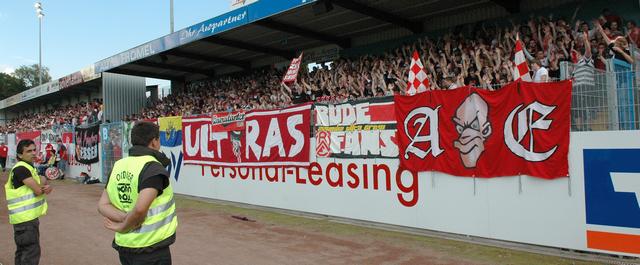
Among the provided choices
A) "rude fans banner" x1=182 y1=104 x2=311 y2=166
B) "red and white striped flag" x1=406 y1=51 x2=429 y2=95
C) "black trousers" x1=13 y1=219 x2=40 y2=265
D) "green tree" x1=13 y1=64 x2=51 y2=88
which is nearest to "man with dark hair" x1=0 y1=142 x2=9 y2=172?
"rude fans banner" x1=182 y1=104 x2=311 y2=166

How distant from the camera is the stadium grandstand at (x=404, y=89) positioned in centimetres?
682

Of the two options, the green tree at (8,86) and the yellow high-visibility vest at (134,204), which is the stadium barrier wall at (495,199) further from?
the green tree at (8,86)

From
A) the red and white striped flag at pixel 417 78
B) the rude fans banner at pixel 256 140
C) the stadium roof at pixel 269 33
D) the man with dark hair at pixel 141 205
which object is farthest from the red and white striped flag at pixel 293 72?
the man with dark hair at pixel 141 205

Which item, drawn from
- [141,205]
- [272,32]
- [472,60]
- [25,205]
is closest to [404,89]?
[472,60]

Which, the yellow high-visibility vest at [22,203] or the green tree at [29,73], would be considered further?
the green tree at [29,73]

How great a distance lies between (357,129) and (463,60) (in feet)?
13.3

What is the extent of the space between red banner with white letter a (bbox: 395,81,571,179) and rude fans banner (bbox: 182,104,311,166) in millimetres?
2876

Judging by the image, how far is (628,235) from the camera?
6.20 m

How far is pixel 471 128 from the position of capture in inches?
307

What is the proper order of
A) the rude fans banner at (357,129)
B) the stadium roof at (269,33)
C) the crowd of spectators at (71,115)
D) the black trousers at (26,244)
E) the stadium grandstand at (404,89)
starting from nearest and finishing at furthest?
the black trousers at (26,244), the stadium grandstand at (404,89), the rude fans banner at (357,129), the stadium roof at (269,33), the crowd of spectators at (71,115)

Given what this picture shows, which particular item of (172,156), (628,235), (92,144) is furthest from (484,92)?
(92,144)

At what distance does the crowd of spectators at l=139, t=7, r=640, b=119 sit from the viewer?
366 inches

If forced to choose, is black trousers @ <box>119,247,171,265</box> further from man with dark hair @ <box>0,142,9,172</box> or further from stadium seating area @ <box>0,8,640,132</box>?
man with dark hair @ <box>0,142,9,172</box>

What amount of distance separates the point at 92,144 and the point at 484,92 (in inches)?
699
